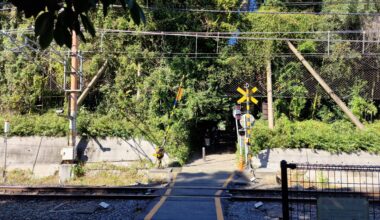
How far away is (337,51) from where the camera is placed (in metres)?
18.4

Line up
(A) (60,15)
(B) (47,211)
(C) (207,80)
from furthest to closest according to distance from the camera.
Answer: (C) (207,80), (B) (47,211), (A) (60,15)

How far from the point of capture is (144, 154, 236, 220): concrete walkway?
25.0ft

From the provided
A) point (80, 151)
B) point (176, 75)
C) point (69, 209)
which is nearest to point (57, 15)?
point (69, 209)

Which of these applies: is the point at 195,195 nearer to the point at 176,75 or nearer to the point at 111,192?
the point at 111,192

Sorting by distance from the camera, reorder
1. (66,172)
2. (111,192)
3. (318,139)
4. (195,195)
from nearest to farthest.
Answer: (195,195) < (111,192) < (66,172) < (318,139)

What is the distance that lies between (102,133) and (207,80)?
6.21m

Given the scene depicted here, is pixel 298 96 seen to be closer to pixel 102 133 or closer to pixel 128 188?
pixel 102 133

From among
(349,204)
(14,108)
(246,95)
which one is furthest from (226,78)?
(349,204)

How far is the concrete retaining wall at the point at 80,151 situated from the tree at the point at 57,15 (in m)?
14.0

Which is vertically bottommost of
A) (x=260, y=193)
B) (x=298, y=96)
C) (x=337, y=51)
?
(x=260, y=193)

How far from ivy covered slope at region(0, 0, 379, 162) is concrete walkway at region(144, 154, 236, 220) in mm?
2115

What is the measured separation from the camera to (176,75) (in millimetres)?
17719

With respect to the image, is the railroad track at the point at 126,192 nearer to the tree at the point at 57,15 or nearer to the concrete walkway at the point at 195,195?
the concrete walkway at the point at 195,195

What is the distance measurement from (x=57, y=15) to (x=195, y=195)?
8193mm
